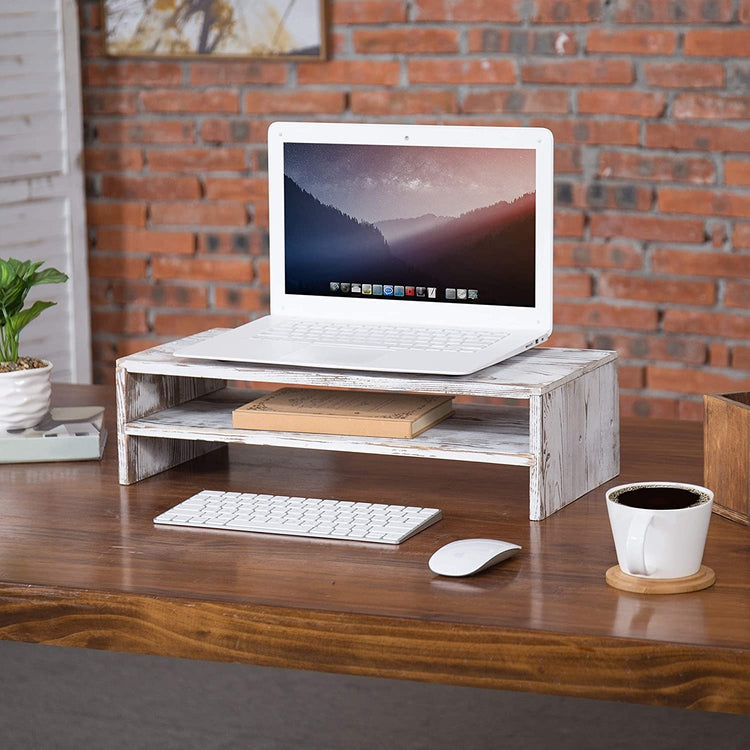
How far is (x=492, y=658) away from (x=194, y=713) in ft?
4.31

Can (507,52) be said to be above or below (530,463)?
above

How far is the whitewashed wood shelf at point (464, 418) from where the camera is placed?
1346mm

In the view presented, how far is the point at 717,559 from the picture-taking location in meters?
1.24

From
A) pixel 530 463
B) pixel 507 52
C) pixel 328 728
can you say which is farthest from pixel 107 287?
pixel 530 463

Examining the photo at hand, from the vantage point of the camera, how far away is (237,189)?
288 cm

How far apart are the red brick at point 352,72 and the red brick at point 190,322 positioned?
1.84 ft

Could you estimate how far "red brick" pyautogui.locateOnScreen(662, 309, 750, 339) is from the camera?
253 cm

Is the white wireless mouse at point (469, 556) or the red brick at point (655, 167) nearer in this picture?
the white wireless mouse at point (469, 556)

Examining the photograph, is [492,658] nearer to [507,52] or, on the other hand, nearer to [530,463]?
[530,463]

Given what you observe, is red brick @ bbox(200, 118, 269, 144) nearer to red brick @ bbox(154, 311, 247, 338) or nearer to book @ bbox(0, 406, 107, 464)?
red brick @ bbox(154, 311, 247, 338)

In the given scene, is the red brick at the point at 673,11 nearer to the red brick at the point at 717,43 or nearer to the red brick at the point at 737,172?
the red brick at the point at 717,43

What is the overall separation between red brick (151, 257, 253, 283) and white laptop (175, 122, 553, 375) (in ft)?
4.31

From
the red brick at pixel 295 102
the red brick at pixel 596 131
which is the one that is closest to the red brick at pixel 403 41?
the red brick at pixel 295 102

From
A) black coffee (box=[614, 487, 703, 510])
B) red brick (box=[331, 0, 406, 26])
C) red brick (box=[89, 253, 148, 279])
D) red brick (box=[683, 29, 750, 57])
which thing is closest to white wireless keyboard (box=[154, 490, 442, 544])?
black coffee (box=[614, 487, 703, 510])
